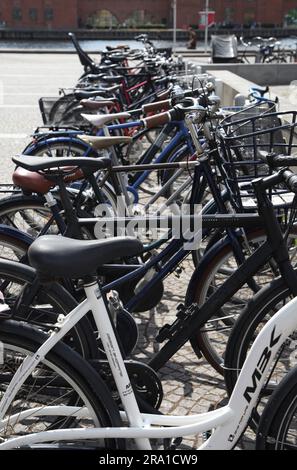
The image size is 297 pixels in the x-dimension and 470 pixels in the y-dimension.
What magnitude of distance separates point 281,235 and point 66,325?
2.77 ft

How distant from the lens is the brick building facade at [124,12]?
206 feet

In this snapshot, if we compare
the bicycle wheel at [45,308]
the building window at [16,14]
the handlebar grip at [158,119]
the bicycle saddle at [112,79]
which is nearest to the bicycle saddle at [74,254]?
the bicycle wheel at [45,308]

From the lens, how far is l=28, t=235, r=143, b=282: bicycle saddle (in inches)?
80.3

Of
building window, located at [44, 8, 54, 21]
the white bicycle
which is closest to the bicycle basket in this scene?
the white bicycle

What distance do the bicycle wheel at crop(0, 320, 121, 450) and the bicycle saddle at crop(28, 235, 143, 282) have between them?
0.27 m

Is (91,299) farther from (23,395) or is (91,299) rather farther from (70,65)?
(70,65)

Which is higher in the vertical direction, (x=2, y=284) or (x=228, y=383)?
(x=2, y=284)

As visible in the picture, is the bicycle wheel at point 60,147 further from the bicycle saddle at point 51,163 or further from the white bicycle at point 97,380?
the white bicycle at point 97,380

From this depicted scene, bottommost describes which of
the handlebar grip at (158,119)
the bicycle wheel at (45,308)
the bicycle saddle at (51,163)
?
the bicycle wheel at (45,308)

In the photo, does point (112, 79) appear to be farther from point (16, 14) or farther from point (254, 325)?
point (16, 14)

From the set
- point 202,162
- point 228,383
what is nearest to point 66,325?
point 228,383

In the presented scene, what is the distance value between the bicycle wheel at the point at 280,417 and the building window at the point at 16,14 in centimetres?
6586

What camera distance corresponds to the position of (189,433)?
7.38ft

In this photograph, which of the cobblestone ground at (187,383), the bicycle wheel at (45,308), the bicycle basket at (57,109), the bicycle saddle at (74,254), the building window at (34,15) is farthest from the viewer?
the building window at (34,15)
